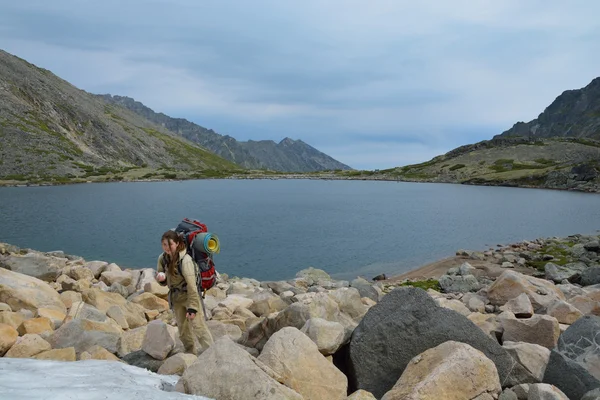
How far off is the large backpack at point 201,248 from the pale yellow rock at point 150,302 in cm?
725

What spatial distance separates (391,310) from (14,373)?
25.6 ft

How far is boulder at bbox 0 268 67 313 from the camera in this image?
14.0 m

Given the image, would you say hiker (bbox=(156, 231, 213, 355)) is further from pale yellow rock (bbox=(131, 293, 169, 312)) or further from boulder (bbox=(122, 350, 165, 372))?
pale yellow rock (bbox=(131, 293, 169, 312))

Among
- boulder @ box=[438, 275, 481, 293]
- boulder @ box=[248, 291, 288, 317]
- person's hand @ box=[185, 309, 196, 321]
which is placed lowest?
boulder @ box=[438, 275, 481, 293]

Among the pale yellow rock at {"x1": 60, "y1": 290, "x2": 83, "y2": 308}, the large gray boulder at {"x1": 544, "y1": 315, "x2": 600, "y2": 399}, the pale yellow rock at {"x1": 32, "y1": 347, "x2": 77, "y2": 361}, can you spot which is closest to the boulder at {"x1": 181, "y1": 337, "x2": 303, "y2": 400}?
the pale yellow rock at {"x1": 32, "y1": 347, "x2": 77, "y2": 361}

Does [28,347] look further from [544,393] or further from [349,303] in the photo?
[544,393]

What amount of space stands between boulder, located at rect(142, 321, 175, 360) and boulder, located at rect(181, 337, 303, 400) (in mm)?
2458

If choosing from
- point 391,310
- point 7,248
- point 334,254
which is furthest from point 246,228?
point 391,310

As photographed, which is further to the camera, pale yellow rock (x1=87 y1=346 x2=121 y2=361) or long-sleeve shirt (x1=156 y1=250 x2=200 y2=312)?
long-sleeve shirt (x1=156 y1=250 x2=200 y2=312)

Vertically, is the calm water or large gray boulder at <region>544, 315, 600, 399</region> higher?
large gray boulder at <region>544, 315, 600, 399</region>

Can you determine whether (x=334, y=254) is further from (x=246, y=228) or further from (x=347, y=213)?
(x=347, y=213)

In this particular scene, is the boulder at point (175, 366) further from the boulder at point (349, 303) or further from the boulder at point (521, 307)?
the boulder at point (521, 307)

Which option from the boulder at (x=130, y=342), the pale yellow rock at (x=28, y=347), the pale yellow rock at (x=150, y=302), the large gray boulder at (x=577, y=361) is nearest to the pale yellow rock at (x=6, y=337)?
the pale yellow rock at (x=28, y=347)

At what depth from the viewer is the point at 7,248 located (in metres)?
34.0
